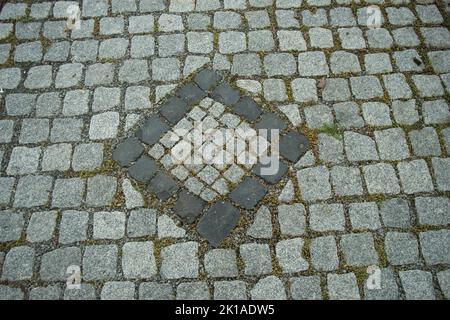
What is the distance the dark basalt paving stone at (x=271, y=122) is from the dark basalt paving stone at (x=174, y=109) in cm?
78

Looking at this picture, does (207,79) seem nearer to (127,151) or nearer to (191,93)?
(191,93)

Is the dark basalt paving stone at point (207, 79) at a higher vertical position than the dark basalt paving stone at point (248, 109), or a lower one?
higher

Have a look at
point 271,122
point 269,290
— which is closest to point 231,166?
point 271,122

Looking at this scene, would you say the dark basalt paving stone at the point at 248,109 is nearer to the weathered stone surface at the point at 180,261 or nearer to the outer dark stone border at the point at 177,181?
the outer dark stone border at the point at 177,181

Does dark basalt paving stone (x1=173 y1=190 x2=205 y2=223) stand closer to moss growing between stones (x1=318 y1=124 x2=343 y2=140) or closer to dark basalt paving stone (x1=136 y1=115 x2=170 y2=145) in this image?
dark basalt paving stone (x1=136 y1=115 x2=170 y2=145)

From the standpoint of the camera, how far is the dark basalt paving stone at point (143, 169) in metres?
4.10

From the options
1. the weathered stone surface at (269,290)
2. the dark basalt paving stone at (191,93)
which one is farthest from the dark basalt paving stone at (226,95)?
the weathered stone surface at (269,290)

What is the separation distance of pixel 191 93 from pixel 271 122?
35.4 inches

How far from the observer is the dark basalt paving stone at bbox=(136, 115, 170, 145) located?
4.29 meters

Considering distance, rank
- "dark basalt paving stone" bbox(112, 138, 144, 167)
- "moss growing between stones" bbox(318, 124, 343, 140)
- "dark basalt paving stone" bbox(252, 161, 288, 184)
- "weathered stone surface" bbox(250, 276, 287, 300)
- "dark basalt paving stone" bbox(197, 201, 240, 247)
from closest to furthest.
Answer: "weathered stone surface" bbox(250, 276, 287, 300)
"dark basalt paving stone" bbox(197, 201, 240, 247)
"dark basalt paving stone" bbox(252, 161, 288, 184)
"dark basalt paving stone" bbox(112, 138, 144, 167)
"moss growing between stones" bbox(318, 124, 343, 140)

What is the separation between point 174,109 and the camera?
4.45m

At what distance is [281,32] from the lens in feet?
16.2

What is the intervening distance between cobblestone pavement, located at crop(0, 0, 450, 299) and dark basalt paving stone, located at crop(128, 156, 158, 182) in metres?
0.02

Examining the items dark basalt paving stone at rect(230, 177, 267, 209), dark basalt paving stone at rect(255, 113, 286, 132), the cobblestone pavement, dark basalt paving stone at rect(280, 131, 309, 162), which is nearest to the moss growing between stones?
the cobblestone pavement
